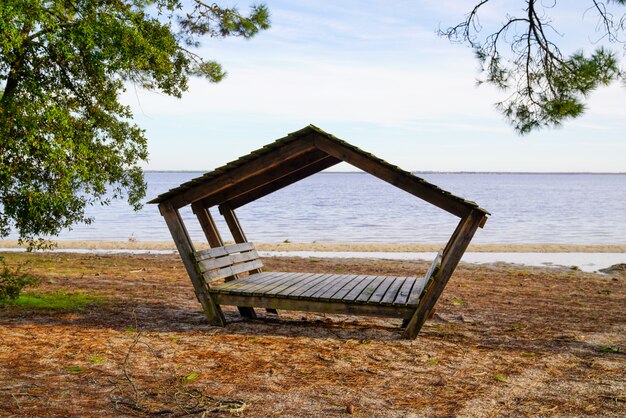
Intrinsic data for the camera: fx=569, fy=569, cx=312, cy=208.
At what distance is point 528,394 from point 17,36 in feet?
23.9

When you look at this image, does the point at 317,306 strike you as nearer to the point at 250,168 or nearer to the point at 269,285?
the point at 269,285

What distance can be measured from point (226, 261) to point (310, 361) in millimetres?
2692

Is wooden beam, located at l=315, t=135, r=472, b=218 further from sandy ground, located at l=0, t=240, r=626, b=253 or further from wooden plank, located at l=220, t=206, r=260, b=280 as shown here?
sandy ground, located at l=0, t=240, r=626, b=253

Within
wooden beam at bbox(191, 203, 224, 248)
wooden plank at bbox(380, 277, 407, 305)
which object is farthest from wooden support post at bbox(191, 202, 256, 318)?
wooden plank at bbox(380, 277, 407, 305)

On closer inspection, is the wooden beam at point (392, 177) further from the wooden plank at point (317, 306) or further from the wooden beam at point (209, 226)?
the wooden beam at point (209, 226)

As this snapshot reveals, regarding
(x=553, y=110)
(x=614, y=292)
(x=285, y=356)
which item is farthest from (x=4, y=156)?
(x=614, y=292)

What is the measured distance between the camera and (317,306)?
7684 millimetres

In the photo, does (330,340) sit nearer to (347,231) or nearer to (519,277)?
(519,277)

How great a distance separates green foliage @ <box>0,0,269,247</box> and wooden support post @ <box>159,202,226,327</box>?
3.45ft

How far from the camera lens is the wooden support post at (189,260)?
322 inches

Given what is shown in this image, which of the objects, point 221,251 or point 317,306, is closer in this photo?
point 317,306

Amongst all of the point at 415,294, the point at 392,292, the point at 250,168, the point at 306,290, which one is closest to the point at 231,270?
the point at 306,290

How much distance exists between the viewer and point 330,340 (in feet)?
25.4

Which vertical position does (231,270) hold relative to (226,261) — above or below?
below
